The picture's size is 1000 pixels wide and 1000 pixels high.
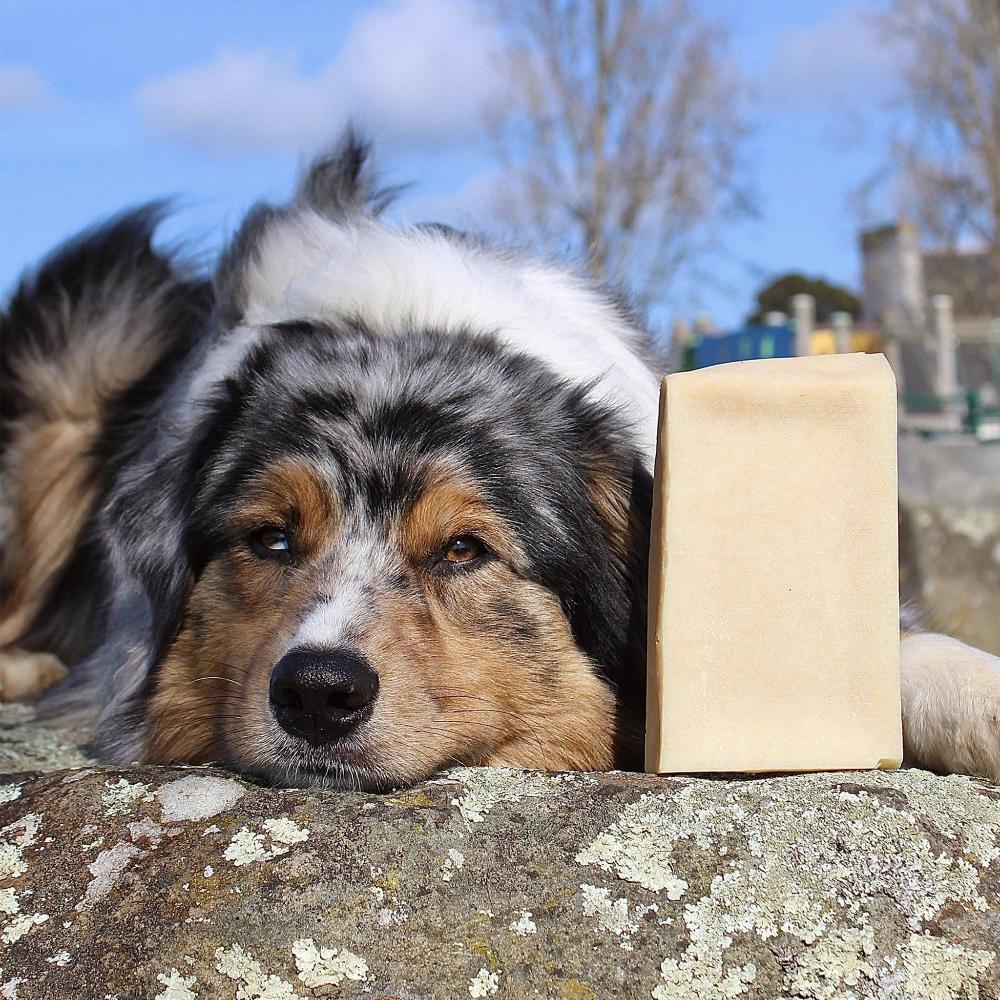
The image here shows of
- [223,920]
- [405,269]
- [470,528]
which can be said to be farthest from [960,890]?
[405,269]

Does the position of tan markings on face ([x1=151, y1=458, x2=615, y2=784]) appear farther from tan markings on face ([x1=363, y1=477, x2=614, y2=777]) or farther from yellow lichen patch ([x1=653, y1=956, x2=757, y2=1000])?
yellow lichen patch ([x1=653, y1=956, x2=757, y2=1000])

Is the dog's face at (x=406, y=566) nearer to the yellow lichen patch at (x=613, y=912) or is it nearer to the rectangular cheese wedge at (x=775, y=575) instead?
the rectangular cheese wedge at (x=775, y=575)

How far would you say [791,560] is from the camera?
2635mm

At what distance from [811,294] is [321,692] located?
58434 mm

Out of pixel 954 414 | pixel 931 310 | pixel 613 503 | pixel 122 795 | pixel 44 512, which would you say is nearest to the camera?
pixel 122 795

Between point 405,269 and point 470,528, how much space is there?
1.08 m

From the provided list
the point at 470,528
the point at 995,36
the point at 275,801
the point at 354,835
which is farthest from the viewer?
the point at 995,36

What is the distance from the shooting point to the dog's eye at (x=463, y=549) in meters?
3.23

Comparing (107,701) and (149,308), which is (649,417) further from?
(149,308)

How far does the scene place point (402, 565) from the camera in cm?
312

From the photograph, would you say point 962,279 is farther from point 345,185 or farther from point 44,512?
point 44,512

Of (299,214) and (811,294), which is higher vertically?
(811,294)

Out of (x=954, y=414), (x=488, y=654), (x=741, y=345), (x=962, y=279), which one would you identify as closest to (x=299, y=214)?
(x=488, y=654)

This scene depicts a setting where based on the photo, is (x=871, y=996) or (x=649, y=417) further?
(x=649, y=417)
